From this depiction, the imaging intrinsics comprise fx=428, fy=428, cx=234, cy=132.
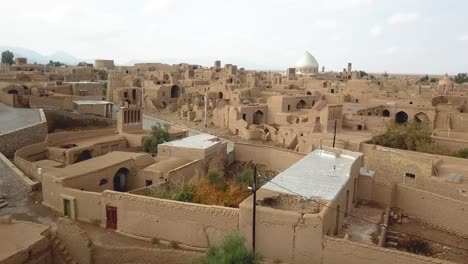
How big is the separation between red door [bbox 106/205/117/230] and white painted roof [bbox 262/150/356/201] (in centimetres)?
497

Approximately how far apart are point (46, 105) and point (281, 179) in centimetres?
2271

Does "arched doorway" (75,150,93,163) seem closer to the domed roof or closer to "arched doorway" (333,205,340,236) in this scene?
"arched doorway" (333,205,340,236)

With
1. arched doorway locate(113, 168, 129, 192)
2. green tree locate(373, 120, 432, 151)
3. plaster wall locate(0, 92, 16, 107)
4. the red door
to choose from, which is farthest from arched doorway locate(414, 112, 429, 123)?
plaster wall locate(0, 92, 16, 107)

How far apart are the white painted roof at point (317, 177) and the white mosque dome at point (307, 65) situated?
74.9 m

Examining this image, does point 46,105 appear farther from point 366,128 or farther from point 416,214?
point 416,214

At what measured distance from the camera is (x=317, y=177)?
14.7 metres

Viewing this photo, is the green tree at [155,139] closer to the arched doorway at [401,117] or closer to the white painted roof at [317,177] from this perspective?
the white painted roof at [317,177]

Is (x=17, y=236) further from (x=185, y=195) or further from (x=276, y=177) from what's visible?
(x=276, y=177)

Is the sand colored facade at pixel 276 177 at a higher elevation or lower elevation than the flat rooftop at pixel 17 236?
higher

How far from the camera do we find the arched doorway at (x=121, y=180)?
1791 cm

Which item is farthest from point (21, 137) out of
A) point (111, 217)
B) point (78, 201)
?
point (111, 217)

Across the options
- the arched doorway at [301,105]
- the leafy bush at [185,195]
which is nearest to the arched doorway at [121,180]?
the leafy bush at [185,195]

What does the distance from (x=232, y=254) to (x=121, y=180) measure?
984cm

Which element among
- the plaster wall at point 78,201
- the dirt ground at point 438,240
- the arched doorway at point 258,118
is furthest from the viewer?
the arched doorway at point 258,118
